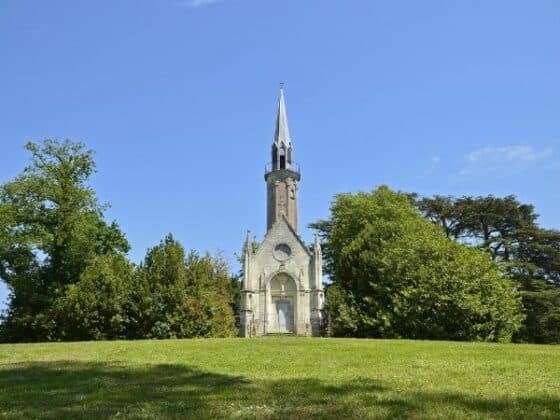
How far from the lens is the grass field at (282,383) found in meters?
7.91

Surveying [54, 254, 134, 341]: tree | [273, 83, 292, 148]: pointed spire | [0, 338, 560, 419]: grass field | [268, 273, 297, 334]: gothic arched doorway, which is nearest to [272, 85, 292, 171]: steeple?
[273, 83, 292, 148]: pointed spire

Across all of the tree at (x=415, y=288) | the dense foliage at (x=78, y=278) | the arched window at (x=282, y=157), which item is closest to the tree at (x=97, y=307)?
the dense foliage at (x=78, y=278)

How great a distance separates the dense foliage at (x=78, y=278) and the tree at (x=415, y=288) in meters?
8.30

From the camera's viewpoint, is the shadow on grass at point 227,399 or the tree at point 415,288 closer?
the shadow on grass at point 227,399

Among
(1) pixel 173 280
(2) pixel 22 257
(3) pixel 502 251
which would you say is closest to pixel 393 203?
(3) pixel 502 251

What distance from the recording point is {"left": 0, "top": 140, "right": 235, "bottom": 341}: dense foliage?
28469mm

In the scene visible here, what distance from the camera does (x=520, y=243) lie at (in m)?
Answer: 41.7

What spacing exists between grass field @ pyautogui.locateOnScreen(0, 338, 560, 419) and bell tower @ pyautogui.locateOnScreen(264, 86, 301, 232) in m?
28.2

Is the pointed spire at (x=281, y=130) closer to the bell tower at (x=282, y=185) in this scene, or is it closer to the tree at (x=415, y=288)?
the bell tower at (x=282, y=185)

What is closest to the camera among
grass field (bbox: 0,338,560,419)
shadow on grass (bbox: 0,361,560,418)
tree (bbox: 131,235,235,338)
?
shadow on grass (bbox: 0,361,560,418)

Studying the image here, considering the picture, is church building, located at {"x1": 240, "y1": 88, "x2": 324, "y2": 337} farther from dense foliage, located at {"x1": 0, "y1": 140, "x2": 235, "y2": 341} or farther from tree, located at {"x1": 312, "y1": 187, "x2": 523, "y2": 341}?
dense foliage, located at {"x1": 0, "y1": 140, "x2": 235, "y2": 341}

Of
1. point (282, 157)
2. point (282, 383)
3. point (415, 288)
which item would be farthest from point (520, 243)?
point (282, 383)

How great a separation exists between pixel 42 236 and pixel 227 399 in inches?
1027

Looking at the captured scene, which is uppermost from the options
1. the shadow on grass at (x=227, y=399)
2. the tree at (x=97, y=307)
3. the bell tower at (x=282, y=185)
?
the bell tower at (x=282, y=185)
